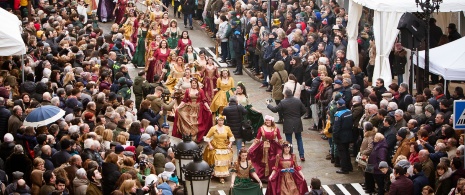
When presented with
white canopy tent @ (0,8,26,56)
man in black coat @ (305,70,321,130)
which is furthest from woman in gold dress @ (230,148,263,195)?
man in black coat @ (305,70,321,130)

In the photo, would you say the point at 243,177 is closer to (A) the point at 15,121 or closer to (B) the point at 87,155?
(B) the point at 87,155

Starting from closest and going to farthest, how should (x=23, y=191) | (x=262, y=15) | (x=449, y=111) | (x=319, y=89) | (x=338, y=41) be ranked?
(x=23, y=191)
(x=449, y=111)
(x=319, y=89)
(x=338, y=41)
(x=262, y=15)

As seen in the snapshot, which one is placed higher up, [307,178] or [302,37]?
[302,37]

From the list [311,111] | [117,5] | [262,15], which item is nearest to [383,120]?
[311,111]

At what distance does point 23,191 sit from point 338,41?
1268 centimetres

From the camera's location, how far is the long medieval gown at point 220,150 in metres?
24.9

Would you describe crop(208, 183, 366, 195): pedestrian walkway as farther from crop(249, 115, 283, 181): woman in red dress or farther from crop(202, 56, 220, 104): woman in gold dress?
crop(202, 56, 220, 104): woman in gold dress

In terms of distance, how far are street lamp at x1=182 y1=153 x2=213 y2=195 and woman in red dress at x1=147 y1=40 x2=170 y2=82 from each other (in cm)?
1505

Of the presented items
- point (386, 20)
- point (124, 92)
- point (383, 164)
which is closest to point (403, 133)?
point (383, 164)

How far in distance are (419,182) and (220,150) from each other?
15.6 feet

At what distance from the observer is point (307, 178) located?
996 inches

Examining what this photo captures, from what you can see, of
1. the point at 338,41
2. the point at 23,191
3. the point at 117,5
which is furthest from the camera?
the point at 117,5

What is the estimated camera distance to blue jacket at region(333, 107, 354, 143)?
25.2 meters

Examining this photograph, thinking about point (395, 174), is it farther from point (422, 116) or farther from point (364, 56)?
point (364, 56)
